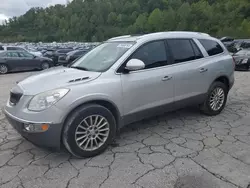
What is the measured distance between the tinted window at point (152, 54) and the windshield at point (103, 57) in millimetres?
200

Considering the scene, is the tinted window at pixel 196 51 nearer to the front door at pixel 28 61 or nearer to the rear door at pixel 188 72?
the rear door at pixel 188 72

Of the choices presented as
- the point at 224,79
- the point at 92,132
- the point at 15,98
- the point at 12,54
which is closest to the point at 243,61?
the point at 224,79

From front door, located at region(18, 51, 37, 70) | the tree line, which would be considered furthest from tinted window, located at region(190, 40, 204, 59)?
the tree line

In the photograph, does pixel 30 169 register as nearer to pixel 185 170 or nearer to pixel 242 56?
pixel 185 170

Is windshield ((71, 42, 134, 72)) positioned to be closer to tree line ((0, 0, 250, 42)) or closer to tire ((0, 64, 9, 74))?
tire ((0, 64, 9, 74))

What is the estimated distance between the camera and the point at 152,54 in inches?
148

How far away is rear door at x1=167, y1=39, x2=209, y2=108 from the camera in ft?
13.1

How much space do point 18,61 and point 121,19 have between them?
112347mm

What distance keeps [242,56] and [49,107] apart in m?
11.7

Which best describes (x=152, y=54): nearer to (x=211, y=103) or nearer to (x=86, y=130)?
(x=86, y=130)

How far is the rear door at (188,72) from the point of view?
3979 millimetres

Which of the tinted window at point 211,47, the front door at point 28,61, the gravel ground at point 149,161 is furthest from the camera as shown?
the front door at point 28,61

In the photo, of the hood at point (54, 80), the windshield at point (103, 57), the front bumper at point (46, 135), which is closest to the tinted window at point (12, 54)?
the windshield at point (103, 57)

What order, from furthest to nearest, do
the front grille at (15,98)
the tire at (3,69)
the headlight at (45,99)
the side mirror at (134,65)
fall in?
the tire at (3,69) → the side mirror at (134,65) → the front grille at (15,98) → the headlight at (45,99)
